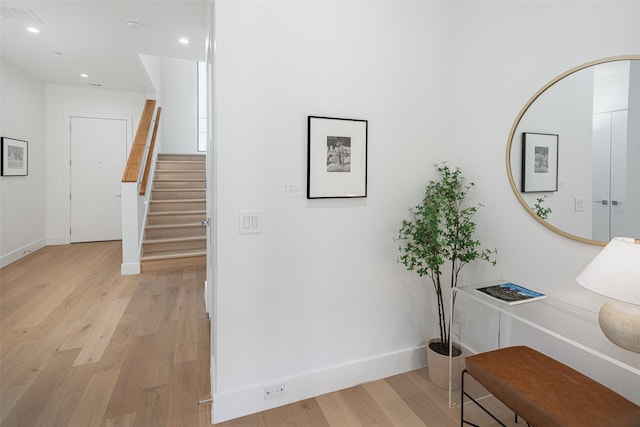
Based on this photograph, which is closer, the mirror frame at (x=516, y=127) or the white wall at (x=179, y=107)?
the mirror frame at (x=516, y=127)

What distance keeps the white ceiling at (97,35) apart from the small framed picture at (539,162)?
2.96m

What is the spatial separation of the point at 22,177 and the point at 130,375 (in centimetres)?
465

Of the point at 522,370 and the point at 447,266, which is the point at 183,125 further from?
the point at 522,370

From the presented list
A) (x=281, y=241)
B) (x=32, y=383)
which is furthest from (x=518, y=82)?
(x=32, y=383)

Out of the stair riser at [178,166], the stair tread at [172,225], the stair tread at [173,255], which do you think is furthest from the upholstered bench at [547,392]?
the stair riser at [178,166]

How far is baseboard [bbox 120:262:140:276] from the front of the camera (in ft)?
14.2

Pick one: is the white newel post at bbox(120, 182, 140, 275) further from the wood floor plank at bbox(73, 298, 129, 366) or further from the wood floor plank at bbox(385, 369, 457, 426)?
the wood floor plank at bbox(385, 369, 457, 426)

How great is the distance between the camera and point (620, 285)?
3.76 ft

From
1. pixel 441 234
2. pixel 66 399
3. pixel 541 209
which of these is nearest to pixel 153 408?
pixel 66 399

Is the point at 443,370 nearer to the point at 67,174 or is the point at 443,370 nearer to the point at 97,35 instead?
the point at 97,35

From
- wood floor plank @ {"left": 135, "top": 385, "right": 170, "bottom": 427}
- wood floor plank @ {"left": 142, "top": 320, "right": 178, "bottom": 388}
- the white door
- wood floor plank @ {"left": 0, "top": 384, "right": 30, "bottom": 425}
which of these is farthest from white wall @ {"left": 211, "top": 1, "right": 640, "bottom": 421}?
the white door

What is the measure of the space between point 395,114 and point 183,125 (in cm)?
691

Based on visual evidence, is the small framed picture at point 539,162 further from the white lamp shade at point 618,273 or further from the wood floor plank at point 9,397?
the wood floor plank at point 9,397

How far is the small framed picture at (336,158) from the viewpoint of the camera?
196 centimetres
